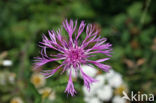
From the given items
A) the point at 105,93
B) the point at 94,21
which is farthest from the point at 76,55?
the point at 94,21

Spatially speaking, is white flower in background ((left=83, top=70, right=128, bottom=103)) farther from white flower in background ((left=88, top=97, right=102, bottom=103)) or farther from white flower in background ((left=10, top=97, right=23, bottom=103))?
white flower in background ((left=10, top=97, right=23, bottom=103))

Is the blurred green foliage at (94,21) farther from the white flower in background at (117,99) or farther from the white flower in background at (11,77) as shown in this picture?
A: the white flower in background at (117,99)

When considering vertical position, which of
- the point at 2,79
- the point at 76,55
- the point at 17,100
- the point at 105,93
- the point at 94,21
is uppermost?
the point at 94,21

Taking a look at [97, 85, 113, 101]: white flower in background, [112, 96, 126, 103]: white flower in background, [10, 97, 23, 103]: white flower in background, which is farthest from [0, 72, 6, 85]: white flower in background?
[112, 96, 126, 103]: white flower in background

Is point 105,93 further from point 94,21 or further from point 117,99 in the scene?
point 94,21

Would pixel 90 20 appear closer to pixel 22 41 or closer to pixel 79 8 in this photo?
pixel 79 8
